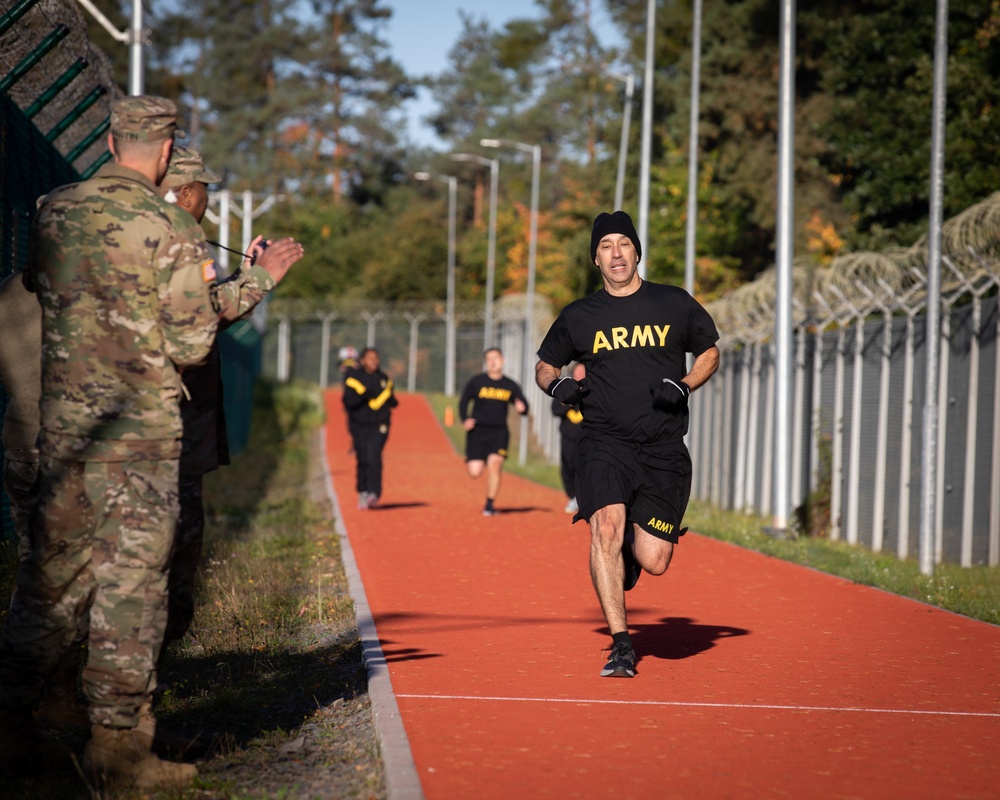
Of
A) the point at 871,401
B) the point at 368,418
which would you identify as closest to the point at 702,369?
the point at 871,401

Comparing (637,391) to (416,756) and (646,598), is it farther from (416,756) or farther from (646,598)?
(646,598)

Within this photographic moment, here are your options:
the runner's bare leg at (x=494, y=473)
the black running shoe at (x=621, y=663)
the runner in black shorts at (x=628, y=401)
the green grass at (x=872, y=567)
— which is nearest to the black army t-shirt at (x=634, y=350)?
the runner in black shorts at (x=628, y=401)

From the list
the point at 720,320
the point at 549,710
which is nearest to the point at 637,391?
the point at 549,710

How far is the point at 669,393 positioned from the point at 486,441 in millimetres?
12185

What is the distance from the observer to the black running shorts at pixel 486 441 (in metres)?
19.6

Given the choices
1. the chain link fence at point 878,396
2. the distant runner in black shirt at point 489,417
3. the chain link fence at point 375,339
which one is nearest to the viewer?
the chain link fence at point 878,396

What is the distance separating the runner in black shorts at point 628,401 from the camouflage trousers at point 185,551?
Result: 206 centimetres

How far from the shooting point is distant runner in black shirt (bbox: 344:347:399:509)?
1967 centimetres

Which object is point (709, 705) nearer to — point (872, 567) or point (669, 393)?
point (669, 393)

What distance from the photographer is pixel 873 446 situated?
1731 cm

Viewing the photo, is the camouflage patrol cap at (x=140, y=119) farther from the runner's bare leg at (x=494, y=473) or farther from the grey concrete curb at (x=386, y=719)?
the runner's bare leg at (x=494, y=473)

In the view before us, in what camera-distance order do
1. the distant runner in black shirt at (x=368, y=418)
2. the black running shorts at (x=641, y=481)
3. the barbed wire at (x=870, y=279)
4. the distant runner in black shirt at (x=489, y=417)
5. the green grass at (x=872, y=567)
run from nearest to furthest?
the black running shorts at (x=641, y=481)
the green grass at (x=872, y=567)
the barbed wire at (x=870, y=279)
the distant runner in black shirt at (x=489, y=417)
the distant runner in black shirt at (x=368, y=418)

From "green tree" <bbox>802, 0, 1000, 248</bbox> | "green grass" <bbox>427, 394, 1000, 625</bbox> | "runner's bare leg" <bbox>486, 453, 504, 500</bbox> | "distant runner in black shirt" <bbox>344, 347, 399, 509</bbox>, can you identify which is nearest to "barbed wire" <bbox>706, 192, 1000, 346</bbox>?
"green grass" <bbox>427, 394, 1000, 625</bbox>

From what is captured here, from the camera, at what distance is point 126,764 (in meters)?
5.19
